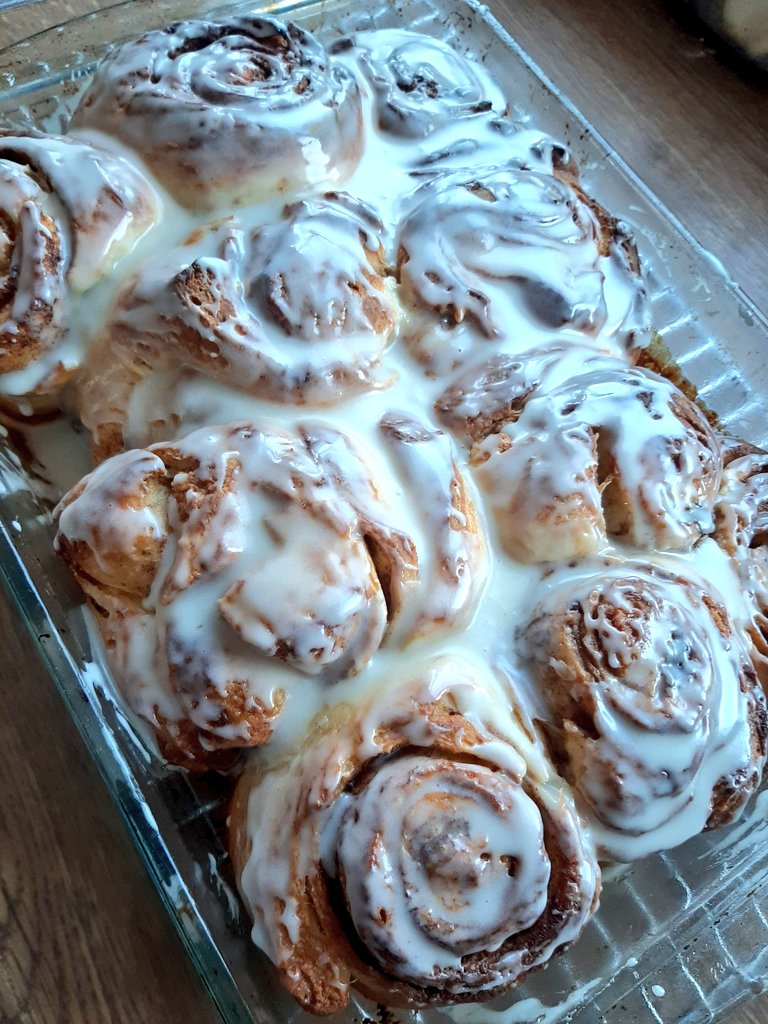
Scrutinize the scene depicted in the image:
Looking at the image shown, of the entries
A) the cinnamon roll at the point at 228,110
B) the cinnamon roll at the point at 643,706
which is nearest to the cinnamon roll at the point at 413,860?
the cinnamon roll at the point at 643,706

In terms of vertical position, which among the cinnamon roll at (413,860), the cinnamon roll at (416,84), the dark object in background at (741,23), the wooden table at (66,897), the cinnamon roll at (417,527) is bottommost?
the wooden table at (66,897)

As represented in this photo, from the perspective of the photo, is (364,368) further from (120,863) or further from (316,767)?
(120,863)

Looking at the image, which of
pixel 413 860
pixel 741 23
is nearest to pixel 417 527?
pixel 413 860

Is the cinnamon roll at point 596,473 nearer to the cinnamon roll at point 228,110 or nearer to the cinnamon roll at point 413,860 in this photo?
the cinnamon roll at point 413,860

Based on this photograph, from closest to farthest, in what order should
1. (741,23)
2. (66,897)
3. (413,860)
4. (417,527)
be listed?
(413,860) → (417,527) → (66,897) → (741,23)

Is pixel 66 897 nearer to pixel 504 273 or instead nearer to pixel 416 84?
pixel 504 273

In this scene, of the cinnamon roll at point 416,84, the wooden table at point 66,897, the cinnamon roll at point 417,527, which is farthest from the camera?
the cinnamon roll at point 416,84

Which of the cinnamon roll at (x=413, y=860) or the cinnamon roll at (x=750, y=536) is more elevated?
the cinnamon roll at (x=750, y=536)

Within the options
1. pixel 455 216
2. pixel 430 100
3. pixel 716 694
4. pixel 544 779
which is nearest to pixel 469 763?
pixel 544 779
